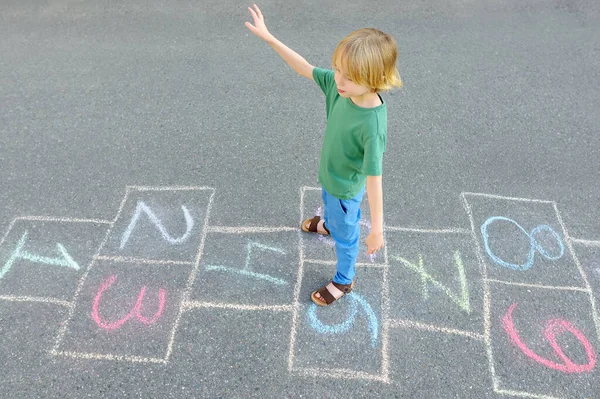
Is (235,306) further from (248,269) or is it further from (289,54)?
(289,54)

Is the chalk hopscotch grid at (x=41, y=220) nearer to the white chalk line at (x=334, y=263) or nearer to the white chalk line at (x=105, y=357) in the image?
the white chalk line at (x=105, y=357)

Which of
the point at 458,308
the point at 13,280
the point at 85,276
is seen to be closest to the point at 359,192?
the point at 458,308

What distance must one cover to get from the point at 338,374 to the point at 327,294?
1.50ft

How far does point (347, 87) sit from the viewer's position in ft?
6.03

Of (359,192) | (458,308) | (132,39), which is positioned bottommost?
(458,308)

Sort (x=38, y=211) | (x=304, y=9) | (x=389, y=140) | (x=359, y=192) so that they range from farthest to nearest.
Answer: (x=304, y=9), (x=389, y=140), (x=38, y=211), (x=359, y=192)

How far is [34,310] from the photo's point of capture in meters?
2.55

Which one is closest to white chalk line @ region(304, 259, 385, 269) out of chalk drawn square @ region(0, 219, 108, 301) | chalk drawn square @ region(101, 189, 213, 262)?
chalk drawn square @ region(101, 189, 213, 262)

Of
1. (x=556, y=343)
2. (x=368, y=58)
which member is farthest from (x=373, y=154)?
(x=556, y=343)

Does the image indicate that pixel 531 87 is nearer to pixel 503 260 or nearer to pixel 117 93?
pixel 503 260

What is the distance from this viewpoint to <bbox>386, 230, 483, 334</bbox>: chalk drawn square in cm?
256

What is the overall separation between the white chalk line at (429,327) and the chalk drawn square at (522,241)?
0.45 meters

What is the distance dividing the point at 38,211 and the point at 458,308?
287 centimetres

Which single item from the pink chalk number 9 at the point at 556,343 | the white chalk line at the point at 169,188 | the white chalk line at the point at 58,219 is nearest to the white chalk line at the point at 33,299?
the white chalk line at the point at 58,219
